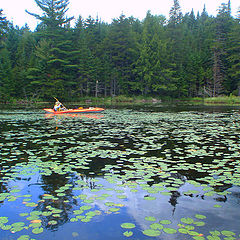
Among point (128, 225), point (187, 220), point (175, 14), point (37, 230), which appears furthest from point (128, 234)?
point (175, 14)

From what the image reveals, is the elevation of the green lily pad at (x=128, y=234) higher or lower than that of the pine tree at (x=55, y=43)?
lower

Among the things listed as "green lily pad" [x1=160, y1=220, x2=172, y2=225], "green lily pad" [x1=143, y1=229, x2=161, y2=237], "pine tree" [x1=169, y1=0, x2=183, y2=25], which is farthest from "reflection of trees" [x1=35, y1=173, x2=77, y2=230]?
"pine tree" [x1=169, y1=0, x2=183, y2=25]

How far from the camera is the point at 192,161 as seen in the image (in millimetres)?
6508

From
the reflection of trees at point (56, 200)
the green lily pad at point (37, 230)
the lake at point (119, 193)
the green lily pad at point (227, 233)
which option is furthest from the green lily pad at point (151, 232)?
the green lily pad at point (37, 230)

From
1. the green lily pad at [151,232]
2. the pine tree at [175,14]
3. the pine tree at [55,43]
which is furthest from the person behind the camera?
the pine tree at [175,14]

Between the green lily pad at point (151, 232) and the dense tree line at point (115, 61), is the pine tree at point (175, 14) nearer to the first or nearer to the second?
the dense tree line at point (115, 61)

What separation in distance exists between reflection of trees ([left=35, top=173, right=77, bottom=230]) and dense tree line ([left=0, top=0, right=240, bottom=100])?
39357mm

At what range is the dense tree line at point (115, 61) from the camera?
43938 millimetres

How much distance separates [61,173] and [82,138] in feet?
14.8

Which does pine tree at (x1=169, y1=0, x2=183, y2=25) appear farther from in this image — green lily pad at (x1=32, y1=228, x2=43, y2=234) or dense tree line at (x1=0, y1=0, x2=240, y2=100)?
green lily pad at (x1=32, y1=228, x2=43, y2=234)

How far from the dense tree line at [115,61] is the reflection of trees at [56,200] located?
39357mm

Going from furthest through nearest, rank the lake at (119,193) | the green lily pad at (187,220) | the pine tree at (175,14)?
the pine tree at (175,14) < the green lily pad at (187,220) < the lake at (119,193)

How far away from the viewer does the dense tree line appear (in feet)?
144

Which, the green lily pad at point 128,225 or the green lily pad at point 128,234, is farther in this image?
the green lily pad at point 128,225
